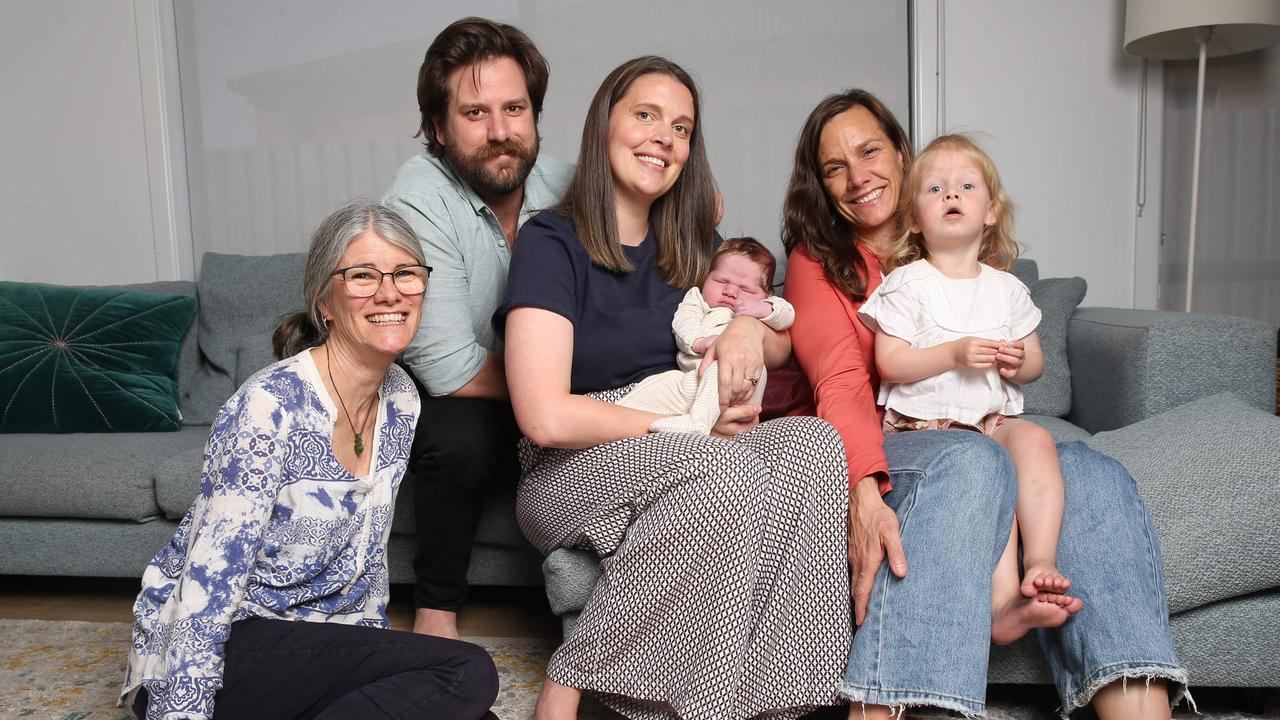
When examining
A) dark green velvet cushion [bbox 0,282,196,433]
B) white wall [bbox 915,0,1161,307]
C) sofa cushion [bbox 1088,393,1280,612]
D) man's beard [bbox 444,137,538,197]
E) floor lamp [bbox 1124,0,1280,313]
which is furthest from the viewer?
white wall [bbox 915,0,1161,307]

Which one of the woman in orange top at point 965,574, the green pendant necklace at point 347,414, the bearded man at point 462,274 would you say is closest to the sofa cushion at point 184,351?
the bearded man at point 462,274

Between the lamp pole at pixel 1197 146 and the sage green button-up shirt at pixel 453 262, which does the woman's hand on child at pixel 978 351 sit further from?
the lamp pole at pixel 1197 146

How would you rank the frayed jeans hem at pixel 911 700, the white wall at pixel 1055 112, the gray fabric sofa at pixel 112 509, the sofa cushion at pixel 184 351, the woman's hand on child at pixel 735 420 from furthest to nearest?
the white wall at pixel 1055 112 → the sofa cushion at pixel 184 351 → the gray fabric sofa at pixel 112 509 → the woman's hand on child at pixel 735 420 → the frayed jeans hem at pixel 911 700

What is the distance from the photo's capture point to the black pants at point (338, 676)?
3.98ft

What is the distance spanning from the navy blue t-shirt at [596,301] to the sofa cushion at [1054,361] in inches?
42.8

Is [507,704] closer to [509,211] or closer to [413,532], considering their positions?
[413,532]

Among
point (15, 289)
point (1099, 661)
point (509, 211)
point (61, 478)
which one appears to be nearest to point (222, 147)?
point (15, 289)

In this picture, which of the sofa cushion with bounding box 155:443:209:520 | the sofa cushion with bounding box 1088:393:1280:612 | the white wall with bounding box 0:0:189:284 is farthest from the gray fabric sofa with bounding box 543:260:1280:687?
the white wall with bounding box 0:0:189:284

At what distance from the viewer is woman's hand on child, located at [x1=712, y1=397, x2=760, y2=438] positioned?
1.65 metres

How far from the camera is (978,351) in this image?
1542mm

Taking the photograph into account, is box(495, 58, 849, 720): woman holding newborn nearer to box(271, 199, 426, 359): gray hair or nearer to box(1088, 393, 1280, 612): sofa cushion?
box(271, 199, 426, 359): gray hair

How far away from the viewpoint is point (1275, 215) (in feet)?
9.87

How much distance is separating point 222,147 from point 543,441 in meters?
2.36

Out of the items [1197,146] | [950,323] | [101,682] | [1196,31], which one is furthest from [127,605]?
[1196,31]
